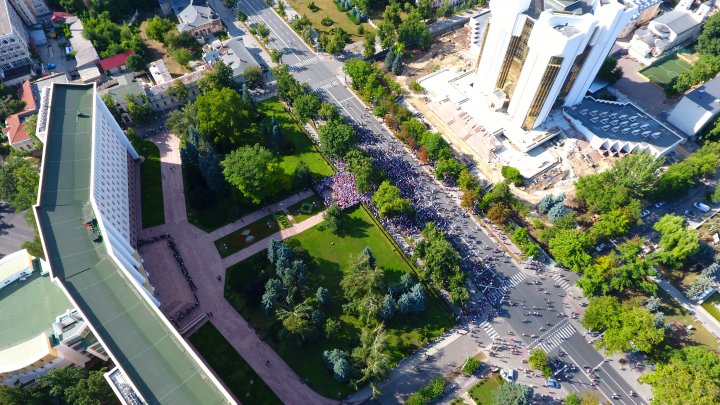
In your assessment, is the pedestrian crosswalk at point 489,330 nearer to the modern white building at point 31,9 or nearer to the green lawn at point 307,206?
the green lawn at point 307,206

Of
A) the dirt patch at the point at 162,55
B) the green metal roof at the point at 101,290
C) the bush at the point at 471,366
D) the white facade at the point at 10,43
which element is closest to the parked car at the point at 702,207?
the bush at the point at 471,366

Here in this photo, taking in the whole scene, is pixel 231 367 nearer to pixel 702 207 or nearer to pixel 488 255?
pixel 488 255

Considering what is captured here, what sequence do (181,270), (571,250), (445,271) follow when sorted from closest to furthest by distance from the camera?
(445,271)
(181,270)
(571,250)

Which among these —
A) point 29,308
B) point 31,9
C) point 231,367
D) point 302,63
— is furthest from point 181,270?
point 31,9

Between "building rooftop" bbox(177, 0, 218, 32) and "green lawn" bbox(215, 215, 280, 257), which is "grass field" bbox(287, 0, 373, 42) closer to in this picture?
"building rooftop" bbox(177, 0, 218, 32)

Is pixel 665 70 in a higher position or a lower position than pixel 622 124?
higher

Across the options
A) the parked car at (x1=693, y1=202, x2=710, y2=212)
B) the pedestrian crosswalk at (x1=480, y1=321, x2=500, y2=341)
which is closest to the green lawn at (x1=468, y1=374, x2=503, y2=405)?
the pedestrian crosswalk at (x1=480, y1=321, x2=500, y2=341)

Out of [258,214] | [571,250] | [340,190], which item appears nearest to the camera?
[571,250]

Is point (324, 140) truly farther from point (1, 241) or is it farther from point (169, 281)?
point (1, 241)
